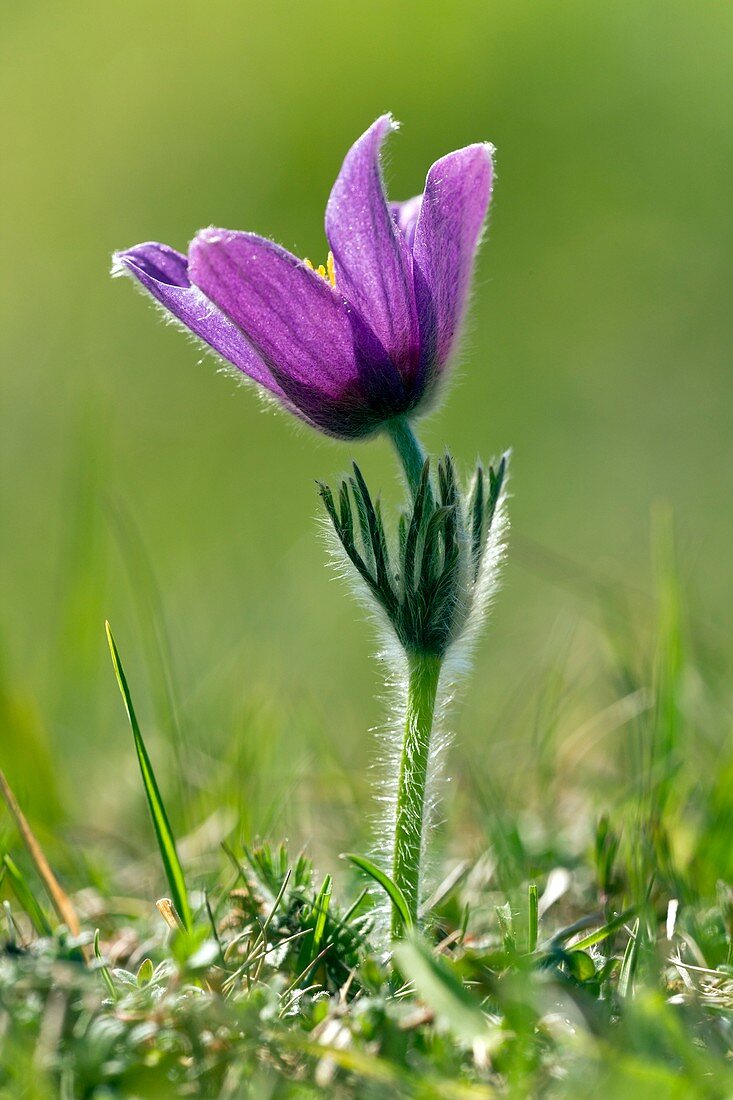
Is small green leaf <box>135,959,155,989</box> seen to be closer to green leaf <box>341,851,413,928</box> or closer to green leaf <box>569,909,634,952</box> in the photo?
green leaf <box>341,851,413,928</box>

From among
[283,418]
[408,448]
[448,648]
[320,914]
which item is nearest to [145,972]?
[320,914]

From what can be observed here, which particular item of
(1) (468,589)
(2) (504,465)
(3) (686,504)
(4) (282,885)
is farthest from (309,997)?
(3) (686,504)

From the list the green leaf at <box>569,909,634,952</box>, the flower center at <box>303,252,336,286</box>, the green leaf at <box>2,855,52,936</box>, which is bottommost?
the green leaf at <box>569,909,634,952</box>

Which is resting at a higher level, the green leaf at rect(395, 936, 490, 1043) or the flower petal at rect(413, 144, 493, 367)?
the flower petal at rect(413, 144, 493, 367)

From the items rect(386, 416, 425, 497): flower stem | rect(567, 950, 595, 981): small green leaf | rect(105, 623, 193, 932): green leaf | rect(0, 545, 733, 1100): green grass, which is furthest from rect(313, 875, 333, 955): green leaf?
rect(386, 416, 425, 497): flower stem

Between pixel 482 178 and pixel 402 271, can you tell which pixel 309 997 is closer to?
pixel 402 271

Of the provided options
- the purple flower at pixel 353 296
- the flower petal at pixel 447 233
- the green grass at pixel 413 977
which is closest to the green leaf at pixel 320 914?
the green grass at pixel 413 977

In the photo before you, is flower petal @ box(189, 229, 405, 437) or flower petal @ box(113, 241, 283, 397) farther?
flower petal @ box(113, 241, 283, 397)

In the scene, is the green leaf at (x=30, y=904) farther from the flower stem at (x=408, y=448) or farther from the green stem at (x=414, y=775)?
the flower stem at (x=408, y=448)

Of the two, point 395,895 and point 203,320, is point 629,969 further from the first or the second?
point 203,320
